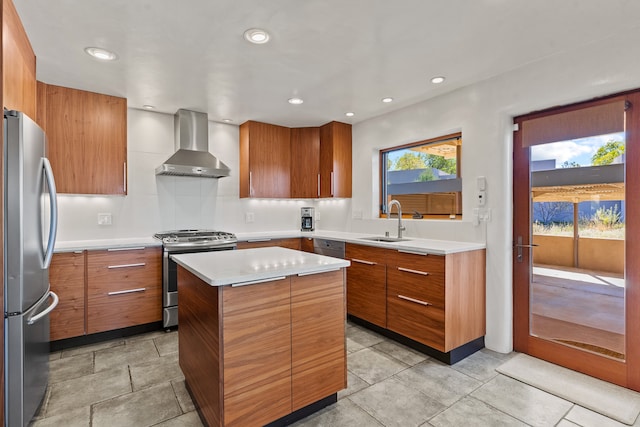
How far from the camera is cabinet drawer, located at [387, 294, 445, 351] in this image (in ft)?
8.30

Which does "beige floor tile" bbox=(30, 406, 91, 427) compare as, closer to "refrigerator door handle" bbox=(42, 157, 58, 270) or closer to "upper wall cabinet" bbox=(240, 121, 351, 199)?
"refrigerator door handle" bbox=(42, 157, 58, 270)

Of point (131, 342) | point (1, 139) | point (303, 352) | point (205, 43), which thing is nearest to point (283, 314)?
point (303, 352)

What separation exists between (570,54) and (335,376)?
2.77m

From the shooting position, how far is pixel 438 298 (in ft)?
8.29

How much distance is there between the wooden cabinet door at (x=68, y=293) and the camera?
277cm

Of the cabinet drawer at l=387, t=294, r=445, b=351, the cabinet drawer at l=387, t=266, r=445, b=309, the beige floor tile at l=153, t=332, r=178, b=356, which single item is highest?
the cabinet drawer at l=387, t=266, r=445, b=309

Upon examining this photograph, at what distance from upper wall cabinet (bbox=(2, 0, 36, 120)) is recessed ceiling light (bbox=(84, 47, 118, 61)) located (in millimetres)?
344

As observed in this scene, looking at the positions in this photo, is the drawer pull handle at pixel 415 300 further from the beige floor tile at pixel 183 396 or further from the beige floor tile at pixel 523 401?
→ the beige floor tile at pixel 183 396

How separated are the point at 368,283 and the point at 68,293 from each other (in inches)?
106

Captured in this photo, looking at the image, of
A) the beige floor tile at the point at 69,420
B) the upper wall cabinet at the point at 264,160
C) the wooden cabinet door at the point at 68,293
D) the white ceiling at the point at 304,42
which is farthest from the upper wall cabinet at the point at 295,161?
the beige floor tile at the point at 69,420

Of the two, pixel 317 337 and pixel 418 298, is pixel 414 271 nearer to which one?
pixel 418 298

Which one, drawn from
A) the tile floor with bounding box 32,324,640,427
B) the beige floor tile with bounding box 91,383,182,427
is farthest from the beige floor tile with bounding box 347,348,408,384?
the beige floor tile with bounding box 91,383,182,427

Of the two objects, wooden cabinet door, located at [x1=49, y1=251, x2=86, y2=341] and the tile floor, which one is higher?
wooden cabinet door, located at [x1=49, y1=251, x2=86, y2=341]

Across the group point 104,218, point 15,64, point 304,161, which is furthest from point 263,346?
point 304,161
